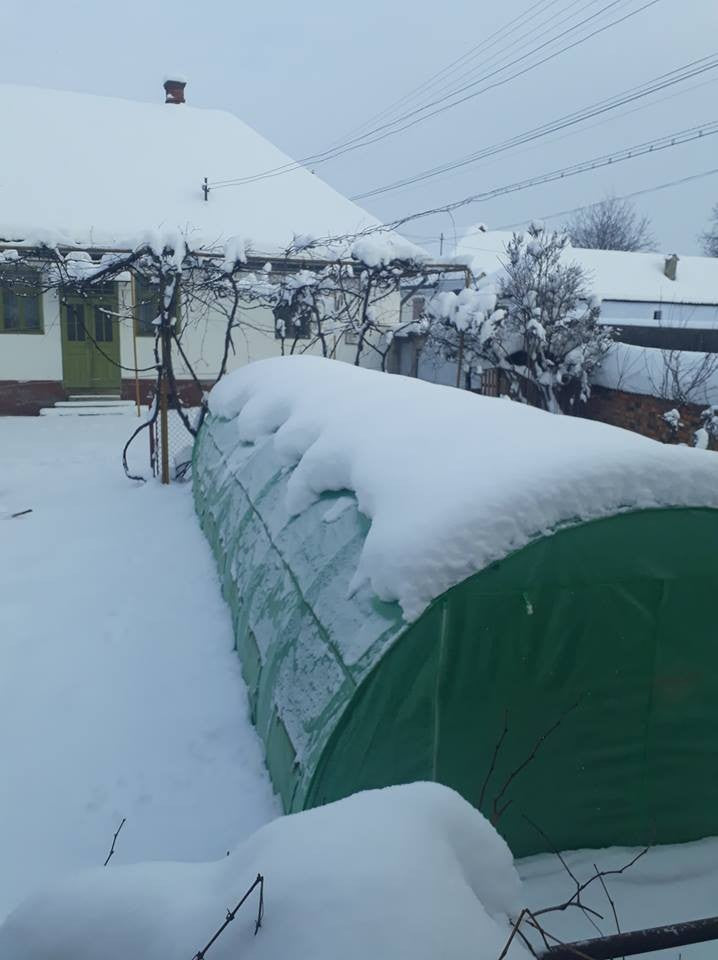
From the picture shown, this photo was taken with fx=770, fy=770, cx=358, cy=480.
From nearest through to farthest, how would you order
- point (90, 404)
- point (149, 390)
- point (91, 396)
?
point (90, 404) → point (91, 396) → point (149, 390)

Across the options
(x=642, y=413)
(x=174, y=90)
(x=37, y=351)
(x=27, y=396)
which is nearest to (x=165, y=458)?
(x=642, y=413)

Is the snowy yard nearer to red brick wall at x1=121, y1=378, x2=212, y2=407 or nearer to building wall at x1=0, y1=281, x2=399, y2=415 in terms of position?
building wall at x1=0, y1=281, x2=399, y2=415

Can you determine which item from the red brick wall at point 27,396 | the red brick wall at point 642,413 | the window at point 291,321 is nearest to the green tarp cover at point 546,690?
the red brick wall at point 642,413

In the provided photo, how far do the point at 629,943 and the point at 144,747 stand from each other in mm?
3337

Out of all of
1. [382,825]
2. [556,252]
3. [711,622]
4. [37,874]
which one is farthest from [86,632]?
[556,252]

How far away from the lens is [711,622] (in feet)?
10.5

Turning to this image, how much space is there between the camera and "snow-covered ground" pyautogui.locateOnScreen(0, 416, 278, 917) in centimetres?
356

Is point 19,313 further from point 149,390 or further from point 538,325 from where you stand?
point 538,325

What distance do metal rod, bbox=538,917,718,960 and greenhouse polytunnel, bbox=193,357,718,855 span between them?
1084 mm

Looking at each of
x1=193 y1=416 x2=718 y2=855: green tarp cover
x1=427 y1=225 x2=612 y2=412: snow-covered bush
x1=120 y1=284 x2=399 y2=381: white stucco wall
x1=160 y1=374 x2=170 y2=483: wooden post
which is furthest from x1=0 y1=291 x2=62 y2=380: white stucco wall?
x1=193 y1=416 x2=718 y2=855: green tarp cover

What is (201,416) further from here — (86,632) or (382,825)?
(382,825)

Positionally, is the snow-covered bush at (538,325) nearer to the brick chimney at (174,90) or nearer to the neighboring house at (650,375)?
the neighboring house at (650,375)

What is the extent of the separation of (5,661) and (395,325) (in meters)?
15.2

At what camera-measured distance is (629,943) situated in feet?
4.71
